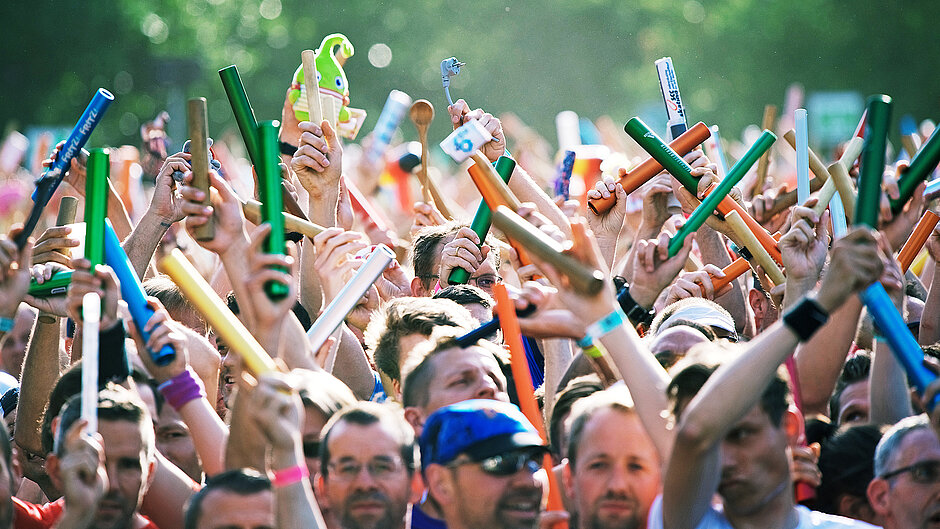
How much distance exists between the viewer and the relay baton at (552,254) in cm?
346

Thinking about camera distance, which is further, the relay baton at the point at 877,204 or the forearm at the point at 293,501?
the relay baton at the point at 877,204

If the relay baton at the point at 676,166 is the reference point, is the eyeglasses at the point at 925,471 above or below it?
below

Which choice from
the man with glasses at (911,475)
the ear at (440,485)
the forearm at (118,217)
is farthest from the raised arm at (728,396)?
the forearm at (118,217)

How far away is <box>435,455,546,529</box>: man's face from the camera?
3.55 metres

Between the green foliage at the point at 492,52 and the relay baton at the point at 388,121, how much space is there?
35.2 feet

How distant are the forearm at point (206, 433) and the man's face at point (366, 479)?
20.2 inches

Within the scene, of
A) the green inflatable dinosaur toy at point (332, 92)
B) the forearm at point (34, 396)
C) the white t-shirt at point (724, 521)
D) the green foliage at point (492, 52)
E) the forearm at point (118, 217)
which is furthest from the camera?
the green foliage at point (492, 52)

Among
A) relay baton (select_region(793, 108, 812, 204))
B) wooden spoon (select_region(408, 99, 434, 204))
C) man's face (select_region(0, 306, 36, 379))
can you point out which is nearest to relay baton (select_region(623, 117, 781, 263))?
relay baton (select_region(793, 108, 812, 204))

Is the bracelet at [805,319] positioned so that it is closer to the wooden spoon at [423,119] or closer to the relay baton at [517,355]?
the relay baton at [517,355]

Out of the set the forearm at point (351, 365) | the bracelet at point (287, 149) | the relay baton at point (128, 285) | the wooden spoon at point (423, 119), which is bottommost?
the forearm at point (351, 365)

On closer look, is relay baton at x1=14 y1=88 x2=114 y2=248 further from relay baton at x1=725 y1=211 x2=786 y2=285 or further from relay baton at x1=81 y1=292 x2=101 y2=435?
relay baton at x1=725 y1=211 x2=786 y2=285

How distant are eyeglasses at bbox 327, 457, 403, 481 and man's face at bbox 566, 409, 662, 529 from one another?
510 mm

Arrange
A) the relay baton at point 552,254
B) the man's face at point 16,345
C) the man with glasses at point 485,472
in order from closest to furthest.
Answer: the relay baton at point 552,254
the man with glasses at point 485,472
the man's face at point 16,345

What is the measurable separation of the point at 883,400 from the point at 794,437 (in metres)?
0.65
